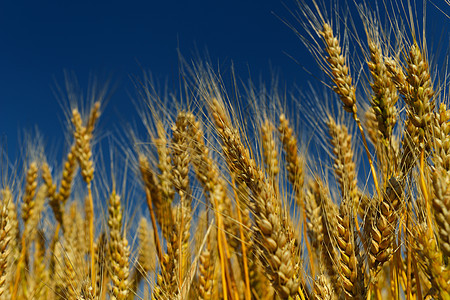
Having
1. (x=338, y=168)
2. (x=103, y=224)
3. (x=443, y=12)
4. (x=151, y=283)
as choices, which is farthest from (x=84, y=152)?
(x=443, y=12)

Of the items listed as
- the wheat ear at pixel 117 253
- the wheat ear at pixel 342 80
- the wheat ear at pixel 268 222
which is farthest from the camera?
the wheat ear at pixel 117 253

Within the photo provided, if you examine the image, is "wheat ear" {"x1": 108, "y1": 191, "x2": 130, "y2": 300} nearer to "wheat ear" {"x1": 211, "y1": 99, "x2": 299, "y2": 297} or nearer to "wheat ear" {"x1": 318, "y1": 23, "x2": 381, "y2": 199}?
"wheat ear" {"x1": 211, "y1": 99, "x2": 299, "y2": 297}

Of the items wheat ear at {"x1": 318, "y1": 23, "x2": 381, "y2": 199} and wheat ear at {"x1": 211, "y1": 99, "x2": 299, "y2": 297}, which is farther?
wheat ear at {"x1": 318, "y1": 23, "x2": 381, "y2": 199}

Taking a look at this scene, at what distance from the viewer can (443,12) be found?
5.82 feet

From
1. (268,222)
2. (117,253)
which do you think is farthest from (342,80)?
(117,253)

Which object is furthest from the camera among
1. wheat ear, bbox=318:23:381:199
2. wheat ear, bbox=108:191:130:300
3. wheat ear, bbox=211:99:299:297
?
wheat ear, bbox=108:191:130:300

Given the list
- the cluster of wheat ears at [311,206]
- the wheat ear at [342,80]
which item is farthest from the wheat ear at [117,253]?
the wheat ear at [342,80]

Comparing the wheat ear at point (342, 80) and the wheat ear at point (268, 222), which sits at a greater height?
the wheat ear at point (342, 80)

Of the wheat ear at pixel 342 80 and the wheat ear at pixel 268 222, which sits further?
the wheat ear at pixel 342 80

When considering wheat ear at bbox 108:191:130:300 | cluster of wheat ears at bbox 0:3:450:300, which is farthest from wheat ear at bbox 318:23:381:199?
wheat ear at bbox 108:191:130:300

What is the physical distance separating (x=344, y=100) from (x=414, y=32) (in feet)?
1.48

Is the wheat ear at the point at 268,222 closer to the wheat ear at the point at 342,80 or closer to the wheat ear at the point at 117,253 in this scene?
the wheat ear at the point at 342,80

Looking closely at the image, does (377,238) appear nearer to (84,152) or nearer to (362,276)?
(362,276)

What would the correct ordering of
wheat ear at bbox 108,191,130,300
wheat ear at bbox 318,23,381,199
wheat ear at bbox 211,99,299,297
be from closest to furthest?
wheat ear at bbox 211,99,299,297
wheat ear at bbox 318,23,381,199
wheat ear at bbox 108,191,130,300
